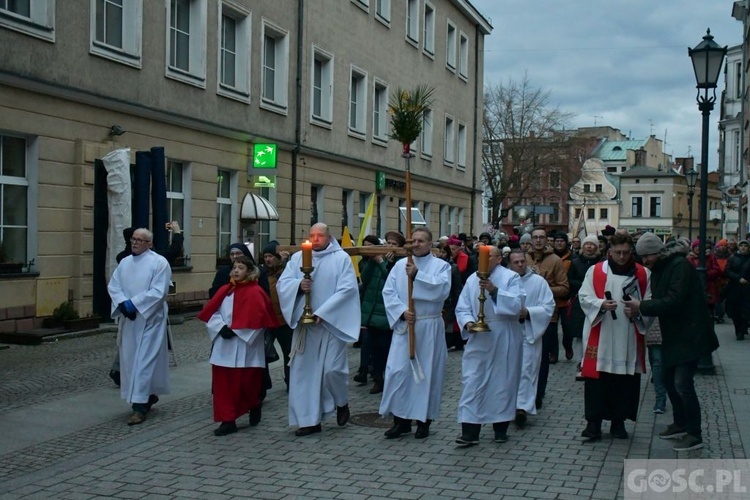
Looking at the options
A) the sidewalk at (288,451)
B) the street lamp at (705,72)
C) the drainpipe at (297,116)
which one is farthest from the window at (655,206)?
the sidewalk at (288,451)

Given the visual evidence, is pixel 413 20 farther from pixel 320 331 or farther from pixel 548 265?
pixel 320 331

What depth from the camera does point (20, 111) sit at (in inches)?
574

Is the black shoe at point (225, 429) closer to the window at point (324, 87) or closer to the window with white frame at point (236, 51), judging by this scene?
the window with white frame at point (236, 51)

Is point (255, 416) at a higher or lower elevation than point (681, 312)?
lower

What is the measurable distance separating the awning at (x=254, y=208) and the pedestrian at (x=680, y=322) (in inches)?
564

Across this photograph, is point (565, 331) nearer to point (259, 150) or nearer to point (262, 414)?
point (262, 414)

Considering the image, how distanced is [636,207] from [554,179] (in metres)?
40.2

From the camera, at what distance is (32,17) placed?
48.8 feet

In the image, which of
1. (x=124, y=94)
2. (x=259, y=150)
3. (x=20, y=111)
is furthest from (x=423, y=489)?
(x=259, y=150)

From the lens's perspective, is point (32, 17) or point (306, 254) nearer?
point (306, 254)

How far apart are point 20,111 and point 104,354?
4291 millimetres

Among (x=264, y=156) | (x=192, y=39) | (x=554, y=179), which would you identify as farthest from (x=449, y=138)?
(x=554, y=179)

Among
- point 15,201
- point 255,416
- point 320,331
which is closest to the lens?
point 320,331

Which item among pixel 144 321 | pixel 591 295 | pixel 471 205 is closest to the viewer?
pixel 591 295
